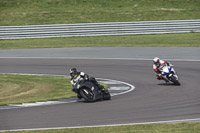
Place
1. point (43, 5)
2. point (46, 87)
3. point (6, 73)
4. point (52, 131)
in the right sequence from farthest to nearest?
1. point (43, 5)
2. point (6, 73)
3. point (46, 87)
4. point (52, 131)

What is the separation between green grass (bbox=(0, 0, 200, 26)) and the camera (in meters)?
44.3

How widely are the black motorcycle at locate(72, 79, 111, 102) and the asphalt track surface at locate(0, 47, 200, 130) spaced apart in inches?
12.8

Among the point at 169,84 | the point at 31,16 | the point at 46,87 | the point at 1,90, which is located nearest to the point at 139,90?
the point at 169,84

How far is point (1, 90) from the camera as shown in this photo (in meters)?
21.1

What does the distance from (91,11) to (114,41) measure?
9.30 metres

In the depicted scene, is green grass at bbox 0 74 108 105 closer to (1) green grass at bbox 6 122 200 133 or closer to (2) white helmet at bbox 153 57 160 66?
(2) white helmet at bbox 153 57 160 66

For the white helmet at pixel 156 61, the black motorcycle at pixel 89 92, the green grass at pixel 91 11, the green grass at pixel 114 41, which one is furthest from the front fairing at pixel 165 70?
the green grass at pixel 91 11

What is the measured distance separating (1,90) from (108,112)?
7704 millimetres

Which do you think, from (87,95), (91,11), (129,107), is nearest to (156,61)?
(87,95)

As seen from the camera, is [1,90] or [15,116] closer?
[15,116]

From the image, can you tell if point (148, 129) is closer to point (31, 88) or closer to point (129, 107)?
point (129, 107)

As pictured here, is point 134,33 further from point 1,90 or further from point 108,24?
point 1,90

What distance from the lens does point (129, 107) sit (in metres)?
15.8

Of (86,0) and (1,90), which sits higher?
(86,0)
